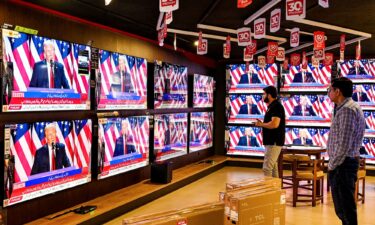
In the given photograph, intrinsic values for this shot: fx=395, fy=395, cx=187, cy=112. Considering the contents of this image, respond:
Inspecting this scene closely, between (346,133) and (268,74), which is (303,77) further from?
(346,133)

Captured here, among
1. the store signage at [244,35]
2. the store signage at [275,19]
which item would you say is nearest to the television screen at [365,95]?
the store signage at [244,35]

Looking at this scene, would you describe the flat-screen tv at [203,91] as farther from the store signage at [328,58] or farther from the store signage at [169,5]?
the store signage at [169,5]

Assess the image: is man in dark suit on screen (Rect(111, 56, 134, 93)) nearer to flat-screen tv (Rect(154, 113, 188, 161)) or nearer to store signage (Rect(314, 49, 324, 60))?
flat-screen tv (Rect(154, 113, 188, 161))

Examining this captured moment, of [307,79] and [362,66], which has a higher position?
[362,66]

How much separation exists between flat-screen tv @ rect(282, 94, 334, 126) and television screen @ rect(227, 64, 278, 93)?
2.07ft

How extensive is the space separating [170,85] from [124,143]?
184 cm

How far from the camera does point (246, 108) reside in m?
9.95

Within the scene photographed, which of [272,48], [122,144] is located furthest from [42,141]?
[272,48]

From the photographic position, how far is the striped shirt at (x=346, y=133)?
3688 mm

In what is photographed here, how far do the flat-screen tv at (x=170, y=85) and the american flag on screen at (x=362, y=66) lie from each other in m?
3.89

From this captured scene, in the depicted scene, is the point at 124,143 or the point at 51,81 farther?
the point at 124,143

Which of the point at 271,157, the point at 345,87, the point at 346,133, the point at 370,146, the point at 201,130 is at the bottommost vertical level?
the point at 370,146

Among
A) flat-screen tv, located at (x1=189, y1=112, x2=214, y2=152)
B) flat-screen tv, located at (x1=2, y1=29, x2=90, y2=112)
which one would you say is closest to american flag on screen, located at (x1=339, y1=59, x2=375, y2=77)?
flat-screen tv, located at (x1=189, y1=112, x2=214, y2=152)

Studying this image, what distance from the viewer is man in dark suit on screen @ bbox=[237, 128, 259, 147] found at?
9.89 metres
